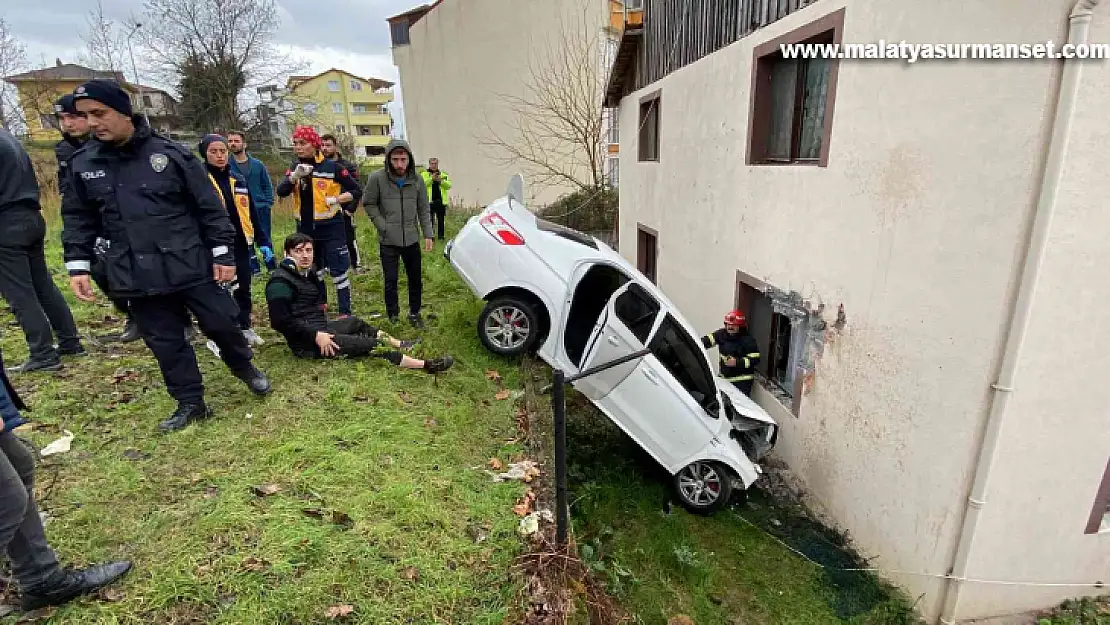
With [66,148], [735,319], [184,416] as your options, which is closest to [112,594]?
[184,416]

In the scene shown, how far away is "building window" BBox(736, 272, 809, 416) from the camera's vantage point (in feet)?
18.9

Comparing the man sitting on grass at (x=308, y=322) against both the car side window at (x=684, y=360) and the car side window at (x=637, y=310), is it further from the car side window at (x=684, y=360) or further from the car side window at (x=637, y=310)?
the car side window at (x=684, y=360)

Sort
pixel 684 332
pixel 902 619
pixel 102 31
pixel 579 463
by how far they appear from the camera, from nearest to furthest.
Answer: pixel 902 619 → pixel 684 332 → pixel 579 463 → pixel 102 31

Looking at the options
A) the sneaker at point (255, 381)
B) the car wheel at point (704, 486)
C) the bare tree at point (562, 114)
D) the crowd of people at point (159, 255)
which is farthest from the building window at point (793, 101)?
the bare tree at point (562, 114)

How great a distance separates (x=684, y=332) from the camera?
17.5 ft

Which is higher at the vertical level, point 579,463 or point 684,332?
point 684,332

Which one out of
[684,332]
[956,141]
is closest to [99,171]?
[684,332]

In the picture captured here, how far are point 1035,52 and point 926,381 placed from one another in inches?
88.7

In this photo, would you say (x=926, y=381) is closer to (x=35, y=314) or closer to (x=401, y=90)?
(x=35, y=314)

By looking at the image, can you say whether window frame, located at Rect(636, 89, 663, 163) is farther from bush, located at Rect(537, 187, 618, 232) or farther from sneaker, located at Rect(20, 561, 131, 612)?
sneaker, located at Rect(20, 561, 131, 612)

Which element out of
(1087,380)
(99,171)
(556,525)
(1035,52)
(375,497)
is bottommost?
(556,525)

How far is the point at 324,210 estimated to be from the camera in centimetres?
559

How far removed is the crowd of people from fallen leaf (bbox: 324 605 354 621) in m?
0.98

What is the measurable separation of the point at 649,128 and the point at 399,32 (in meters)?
26.4
